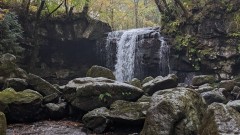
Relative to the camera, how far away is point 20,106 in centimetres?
973

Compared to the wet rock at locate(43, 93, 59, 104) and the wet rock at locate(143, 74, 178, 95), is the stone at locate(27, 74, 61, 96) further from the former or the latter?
the wet rock at locate(143, 74, 178, 95)

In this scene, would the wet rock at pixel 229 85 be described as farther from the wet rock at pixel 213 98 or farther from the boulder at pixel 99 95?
the boulder at pixel 99 95

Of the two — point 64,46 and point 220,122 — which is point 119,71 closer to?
point 64,46

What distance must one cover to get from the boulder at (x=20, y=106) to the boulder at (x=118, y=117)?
2028 mm

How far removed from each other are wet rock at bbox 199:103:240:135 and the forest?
2cm

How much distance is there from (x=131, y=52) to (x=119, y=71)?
1.98 m

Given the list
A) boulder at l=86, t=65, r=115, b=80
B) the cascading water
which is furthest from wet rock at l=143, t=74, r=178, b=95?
the cascading water

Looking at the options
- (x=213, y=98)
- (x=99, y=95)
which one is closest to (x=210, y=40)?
(x=213, y=98)

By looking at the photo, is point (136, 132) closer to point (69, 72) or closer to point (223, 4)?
point (223, 4)

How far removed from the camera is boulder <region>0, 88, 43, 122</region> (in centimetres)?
963

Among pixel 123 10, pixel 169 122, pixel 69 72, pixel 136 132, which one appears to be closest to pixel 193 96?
pixel 169 122

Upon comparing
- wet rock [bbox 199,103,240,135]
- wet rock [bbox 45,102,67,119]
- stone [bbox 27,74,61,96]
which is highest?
wet rock [bbox 199,103,240,135]

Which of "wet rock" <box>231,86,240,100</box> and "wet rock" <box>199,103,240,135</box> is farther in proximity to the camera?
"wet rock" <box>231,86,240,100</box>

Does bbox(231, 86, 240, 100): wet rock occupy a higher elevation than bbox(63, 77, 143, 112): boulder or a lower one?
lower
